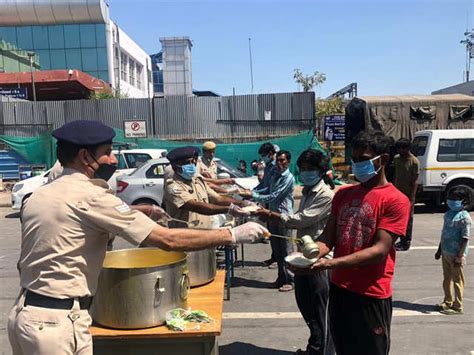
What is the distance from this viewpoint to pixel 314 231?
3822 millimetres

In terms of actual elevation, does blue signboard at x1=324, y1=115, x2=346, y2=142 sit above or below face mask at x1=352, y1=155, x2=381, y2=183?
above

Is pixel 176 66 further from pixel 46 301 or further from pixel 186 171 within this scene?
pixel 46 301

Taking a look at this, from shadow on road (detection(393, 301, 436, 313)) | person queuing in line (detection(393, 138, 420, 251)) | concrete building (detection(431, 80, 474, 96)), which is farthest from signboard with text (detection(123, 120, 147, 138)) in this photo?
concrete building (detection(431, 80, 474, 96))

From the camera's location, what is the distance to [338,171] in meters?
16.4

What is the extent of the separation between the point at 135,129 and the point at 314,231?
39.7 ft

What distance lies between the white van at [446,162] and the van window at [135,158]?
7223 millimetres

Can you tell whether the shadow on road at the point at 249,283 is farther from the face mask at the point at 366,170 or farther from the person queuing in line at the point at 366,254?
the face mask at the point at 366,170

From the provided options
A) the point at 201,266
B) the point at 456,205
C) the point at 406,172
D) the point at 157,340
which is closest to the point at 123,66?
the point at 406,172

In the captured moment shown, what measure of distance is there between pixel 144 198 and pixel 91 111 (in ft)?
32.8

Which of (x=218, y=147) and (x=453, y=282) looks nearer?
(x=453, y=282)

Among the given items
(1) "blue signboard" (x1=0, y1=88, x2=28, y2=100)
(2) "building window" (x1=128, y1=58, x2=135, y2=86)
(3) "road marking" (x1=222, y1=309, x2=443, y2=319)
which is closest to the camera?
(3) "road marking" (x1=222, y1=309, x2=443, y2=319)

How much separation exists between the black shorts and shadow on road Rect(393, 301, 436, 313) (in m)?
2.75

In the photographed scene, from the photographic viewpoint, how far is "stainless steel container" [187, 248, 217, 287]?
3146 millimetres

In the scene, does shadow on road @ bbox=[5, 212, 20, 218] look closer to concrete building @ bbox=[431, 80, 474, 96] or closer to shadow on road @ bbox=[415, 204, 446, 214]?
shadow on road @ bbox=[415, 204, 446, 214]
